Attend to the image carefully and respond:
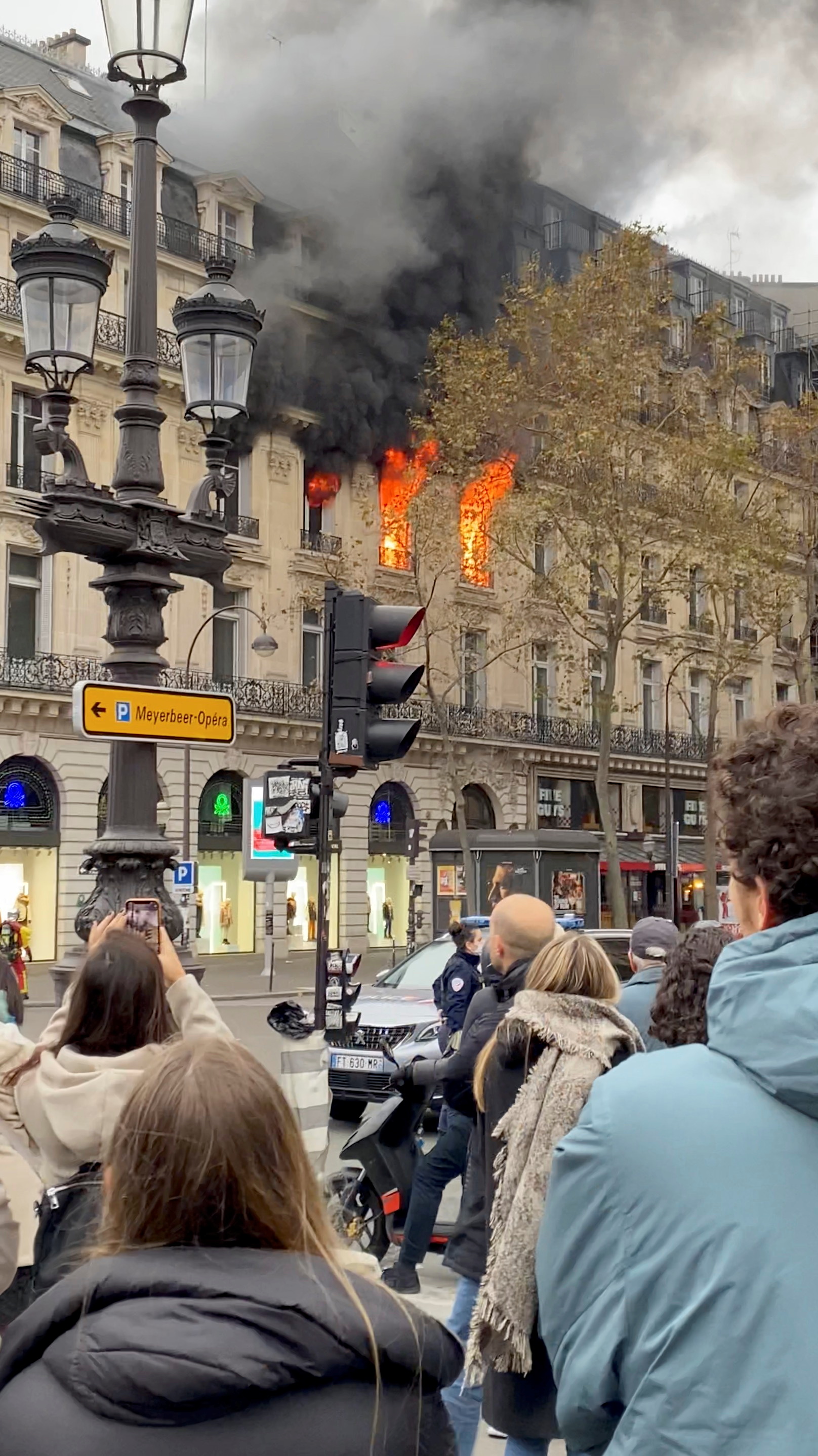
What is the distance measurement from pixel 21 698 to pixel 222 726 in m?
24.8

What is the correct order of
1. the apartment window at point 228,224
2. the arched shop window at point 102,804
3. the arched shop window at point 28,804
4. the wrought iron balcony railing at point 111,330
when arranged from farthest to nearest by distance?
the apartment window at point 228,224 → the arched shop window at point 102,804 → the wrought iron balcony railing at point 111,330 → the arched shop window at point 28,804

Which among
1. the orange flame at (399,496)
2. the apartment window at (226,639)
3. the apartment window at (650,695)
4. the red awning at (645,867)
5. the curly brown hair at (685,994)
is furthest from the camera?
the apartment window at (650,695)

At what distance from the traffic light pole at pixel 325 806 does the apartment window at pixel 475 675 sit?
1317 inches

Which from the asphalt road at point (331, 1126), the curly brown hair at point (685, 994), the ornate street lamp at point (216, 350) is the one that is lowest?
the asphalt road at point (331, 1126)

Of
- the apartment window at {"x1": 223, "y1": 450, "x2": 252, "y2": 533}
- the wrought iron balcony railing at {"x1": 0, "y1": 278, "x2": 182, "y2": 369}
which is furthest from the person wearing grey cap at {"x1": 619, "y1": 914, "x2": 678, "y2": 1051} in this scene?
the apartment window at {"x1": 223, "y1": 450, "x2": 252, "y2": 533}

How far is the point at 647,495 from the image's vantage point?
29422 mm

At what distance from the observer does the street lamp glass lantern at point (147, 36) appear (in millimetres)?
7352

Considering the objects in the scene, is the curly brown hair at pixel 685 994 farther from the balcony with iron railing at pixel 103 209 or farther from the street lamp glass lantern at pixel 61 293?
the balcony with iron railing at pixel 103 209

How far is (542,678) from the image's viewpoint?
43969 millimetres

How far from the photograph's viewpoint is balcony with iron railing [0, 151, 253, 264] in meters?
32.2

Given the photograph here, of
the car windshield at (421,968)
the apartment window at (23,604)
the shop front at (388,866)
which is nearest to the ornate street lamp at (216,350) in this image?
the car windshield at (421,968)

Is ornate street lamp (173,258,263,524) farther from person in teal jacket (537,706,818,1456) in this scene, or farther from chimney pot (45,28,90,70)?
chimney pot (45,28,90,70)

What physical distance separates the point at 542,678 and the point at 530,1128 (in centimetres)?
4074

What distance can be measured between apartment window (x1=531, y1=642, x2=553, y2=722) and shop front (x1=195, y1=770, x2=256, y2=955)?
11.0 metres
